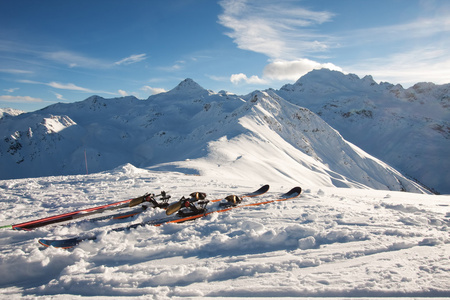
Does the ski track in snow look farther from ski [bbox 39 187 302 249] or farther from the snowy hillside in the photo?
the snowy hillside

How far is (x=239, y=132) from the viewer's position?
44312 mm

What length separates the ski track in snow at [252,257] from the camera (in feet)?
12.2

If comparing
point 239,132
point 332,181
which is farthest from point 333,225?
point 332,181

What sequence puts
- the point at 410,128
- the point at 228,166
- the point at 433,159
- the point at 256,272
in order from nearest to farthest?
1. the point at 256,272
2. the point at 228,166
3. the point at 433,159
4. the point at 410,128

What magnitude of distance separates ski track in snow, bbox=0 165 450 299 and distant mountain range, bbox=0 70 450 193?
1459cm

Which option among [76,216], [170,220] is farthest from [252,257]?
[76,216]

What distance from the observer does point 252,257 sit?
15.2ft

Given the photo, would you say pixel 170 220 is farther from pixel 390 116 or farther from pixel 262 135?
pixel 390 116

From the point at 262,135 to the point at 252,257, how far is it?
43.9 metres

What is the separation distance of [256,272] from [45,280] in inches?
149

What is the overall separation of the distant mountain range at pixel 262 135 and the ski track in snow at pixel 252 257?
14585mm

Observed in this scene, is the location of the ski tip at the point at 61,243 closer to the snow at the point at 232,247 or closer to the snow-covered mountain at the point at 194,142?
the snow at the point at 232,247

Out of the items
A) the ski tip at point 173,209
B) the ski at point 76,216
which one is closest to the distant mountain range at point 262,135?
the ski at point 76,216

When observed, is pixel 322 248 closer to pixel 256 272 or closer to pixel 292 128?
pixel 256 272
